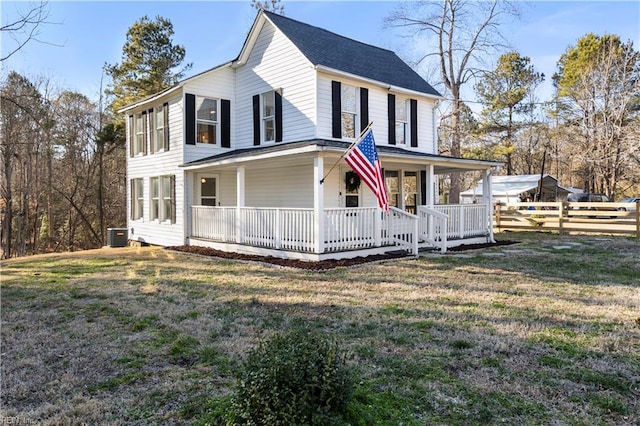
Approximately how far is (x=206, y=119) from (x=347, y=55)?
16.5ft

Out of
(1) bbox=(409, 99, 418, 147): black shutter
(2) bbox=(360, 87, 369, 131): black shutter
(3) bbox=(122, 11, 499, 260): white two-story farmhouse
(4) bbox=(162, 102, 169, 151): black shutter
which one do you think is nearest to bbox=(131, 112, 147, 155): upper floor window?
(3) bbox=(122, 11, 499, 260): white two-story farmhouse

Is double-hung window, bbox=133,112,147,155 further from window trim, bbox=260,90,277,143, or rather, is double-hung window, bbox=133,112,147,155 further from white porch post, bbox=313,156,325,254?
white porch post, bbox=313,156,325,254

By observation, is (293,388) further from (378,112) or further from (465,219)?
(378,112)

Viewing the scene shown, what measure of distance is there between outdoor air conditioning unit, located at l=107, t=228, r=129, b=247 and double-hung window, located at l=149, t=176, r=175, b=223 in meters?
2.03

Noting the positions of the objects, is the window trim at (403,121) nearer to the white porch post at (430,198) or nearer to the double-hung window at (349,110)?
the double-hung window at (349,110)

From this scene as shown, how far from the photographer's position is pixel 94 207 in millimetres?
25516

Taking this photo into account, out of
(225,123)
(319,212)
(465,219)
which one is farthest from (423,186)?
(225,123)

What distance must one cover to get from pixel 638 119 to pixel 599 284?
22878mm

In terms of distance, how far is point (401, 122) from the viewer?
13773 millimetres

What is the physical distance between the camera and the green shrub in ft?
7.38

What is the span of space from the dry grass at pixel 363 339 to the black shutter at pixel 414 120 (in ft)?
21.3

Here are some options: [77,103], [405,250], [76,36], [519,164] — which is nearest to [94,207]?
[77,103]

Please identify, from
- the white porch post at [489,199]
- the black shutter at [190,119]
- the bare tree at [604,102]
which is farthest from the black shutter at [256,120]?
the bare tree at [604,102]

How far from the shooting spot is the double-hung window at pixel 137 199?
16.0 meters
